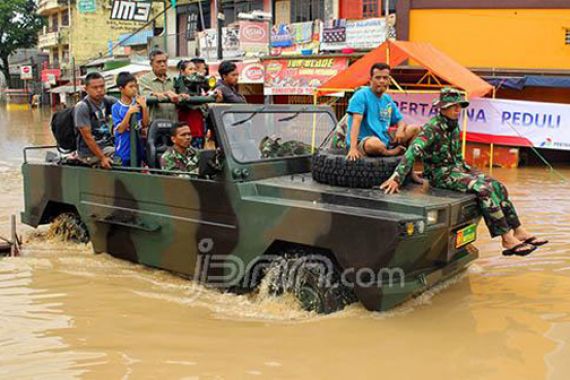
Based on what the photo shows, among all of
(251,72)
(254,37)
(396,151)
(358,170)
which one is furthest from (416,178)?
(254,37)

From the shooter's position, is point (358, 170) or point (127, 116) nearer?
point (358, 170)

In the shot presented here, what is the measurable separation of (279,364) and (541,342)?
183cm

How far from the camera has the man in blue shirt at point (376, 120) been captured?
5264 millimetres

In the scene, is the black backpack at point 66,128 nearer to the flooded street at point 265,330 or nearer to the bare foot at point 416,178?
the flooded street at point 265,330

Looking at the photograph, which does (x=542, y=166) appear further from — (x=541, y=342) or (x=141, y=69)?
(x=141, y=69)

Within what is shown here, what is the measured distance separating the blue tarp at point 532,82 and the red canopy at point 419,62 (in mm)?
1234

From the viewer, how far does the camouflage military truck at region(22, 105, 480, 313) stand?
4.33 meters

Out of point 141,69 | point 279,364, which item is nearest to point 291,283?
point 279,364

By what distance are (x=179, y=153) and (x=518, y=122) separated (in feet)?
32.9

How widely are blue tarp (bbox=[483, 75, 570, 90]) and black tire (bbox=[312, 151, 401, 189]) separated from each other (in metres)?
10.5

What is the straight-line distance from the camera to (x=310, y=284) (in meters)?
4.76

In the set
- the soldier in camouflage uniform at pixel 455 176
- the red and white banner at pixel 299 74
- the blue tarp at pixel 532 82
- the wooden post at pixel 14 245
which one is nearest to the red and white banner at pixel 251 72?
the red and white banner at pixel 299 74

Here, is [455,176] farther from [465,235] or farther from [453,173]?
[465,235]

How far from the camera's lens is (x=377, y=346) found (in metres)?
4.37
